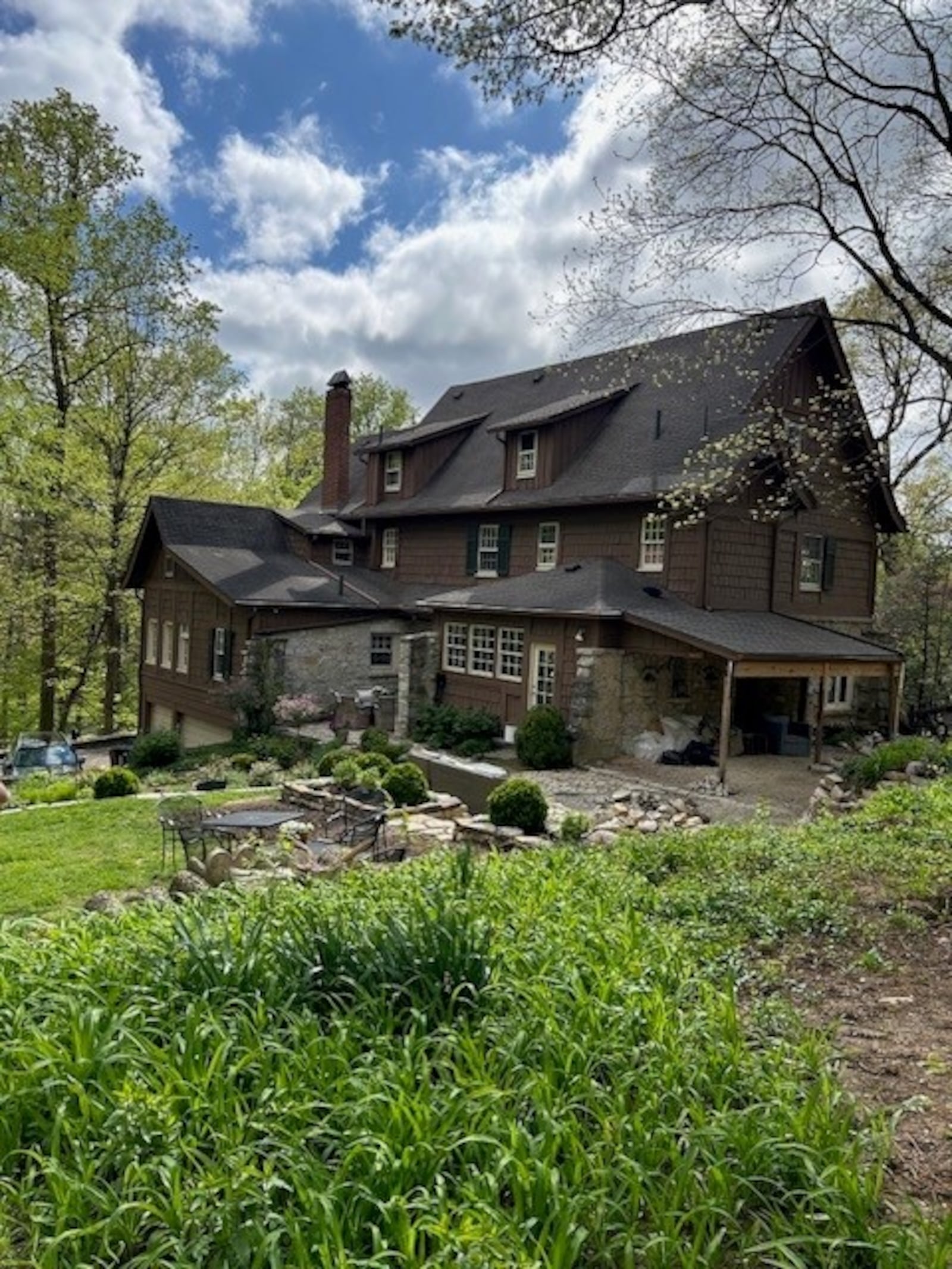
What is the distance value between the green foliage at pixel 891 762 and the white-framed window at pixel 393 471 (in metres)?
16.0

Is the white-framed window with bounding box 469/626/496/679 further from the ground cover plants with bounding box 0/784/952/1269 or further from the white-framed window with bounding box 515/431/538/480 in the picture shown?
the ground cover plants with bounding box 0/784/952/1269

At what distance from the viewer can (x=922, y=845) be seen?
22.3ft

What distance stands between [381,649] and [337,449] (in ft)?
28.2

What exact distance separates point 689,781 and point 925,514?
36.0ft

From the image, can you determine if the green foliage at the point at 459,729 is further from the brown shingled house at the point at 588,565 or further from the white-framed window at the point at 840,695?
the white-framed window at the point at 840,695

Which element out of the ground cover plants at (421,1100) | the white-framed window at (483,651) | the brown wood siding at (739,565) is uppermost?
the brown wood siding at (739,565)

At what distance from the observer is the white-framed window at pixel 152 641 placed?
24.8 metres

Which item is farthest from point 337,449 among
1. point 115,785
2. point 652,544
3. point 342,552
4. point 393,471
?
point 115,785

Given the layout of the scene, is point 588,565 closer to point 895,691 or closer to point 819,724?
point 819,724

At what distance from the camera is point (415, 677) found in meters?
19.3

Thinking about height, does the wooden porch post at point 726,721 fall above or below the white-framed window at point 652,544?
below

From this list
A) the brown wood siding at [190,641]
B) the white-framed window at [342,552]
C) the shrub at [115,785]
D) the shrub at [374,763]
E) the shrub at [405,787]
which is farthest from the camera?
the white-framed window at [342,552]

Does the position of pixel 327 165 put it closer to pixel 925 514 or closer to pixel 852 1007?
pixel 852 1007

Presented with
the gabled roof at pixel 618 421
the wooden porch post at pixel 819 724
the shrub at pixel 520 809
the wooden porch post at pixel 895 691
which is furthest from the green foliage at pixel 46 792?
the wooden porch post at pixel 895 691
